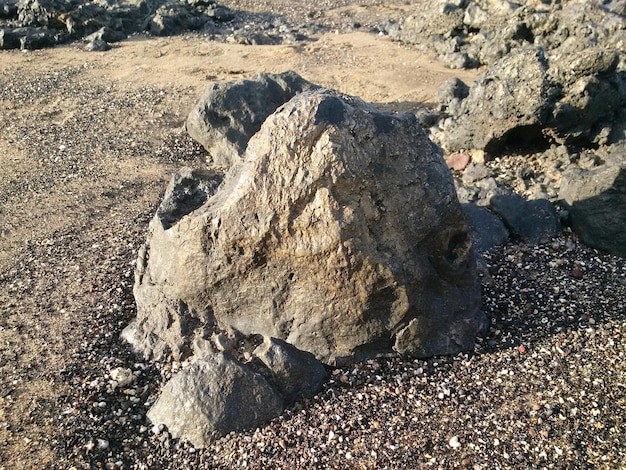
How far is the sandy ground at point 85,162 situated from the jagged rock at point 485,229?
3.27 meters

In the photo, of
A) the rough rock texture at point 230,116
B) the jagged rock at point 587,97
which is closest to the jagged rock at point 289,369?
the rough rock texture at point 230,116

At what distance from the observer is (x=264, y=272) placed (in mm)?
4191

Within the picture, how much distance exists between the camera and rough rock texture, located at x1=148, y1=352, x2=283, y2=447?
3.94m

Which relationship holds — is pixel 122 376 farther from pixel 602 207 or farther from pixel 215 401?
pixel 602 207

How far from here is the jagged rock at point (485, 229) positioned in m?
5.77

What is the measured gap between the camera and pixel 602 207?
5844 mm

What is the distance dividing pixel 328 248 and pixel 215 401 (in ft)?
4.08

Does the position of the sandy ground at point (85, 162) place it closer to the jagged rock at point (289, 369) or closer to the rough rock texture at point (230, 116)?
the rough rock texture at point (230, 116)

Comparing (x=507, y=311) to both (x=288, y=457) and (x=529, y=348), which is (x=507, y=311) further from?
(x=288, y=457)

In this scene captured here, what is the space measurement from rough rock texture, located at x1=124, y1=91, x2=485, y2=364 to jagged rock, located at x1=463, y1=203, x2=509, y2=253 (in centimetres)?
121

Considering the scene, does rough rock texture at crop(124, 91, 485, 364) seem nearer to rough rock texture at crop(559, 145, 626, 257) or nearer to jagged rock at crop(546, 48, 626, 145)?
rough rock texture at crop(559, 145, 626, 257)

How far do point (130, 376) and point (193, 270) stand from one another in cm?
94

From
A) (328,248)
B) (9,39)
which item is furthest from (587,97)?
(9,39)

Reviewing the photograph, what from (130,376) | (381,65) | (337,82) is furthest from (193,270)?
(381,65)
